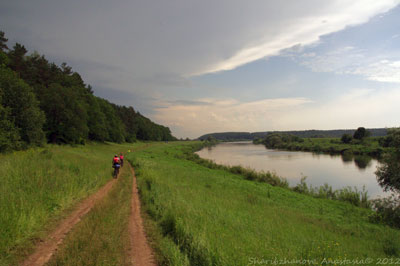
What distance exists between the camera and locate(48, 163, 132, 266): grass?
15.6 ft

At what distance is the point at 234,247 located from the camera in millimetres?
5289

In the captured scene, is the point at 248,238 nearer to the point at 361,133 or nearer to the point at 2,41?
the point at 2,41

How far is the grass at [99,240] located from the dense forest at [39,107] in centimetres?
2005

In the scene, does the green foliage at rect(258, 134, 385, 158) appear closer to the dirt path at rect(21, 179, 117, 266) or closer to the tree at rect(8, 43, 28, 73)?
the dirt path at rect(21, 179, 117, 266)

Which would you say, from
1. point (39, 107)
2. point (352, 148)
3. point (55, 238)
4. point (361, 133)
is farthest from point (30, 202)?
point (361, 133)

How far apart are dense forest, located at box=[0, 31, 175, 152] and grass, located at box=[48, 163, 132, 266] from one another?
65.8 feet

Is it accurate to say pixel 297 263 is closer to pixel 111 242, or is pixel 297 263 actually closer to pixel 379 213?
pixel 111 242

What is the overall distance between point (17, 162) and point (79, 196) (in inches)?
229

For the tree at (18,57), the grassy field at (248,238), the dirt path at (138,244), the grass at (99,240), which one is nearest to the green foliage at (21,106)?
the tree at (18,57)

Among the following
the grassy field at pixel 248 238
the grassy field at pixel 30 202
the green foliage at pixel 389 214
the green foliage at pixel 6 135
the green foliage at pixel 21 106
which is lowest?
the green foliage at pixel 389 214

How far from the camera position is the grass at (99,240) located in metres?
4.77

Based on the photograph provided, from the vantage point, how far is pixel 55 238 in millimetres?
5840

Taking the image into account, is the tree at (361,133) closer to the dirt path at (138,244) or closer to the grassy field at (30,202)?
the grassy field at (30,202)

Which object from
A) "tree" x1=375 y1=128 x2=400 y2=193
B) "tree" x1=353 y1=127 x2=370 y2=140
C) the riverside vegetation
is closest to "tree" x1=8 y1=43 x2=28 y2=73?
the riverside vegetation
